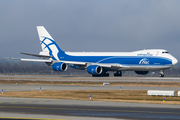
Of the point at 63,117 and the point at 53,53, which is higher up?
the point at 53,53

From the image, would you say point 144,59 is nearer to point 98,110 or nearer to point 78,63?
point 78,63

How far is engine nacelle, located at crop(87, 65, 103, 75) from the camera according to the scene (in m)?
78.4

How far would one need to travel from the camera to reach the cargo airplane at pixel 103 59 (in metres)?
75.9

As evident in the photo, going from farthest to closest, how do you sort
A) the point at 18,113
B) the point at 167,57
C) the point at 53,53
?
1. the point at 53,53
2. the point at 167,57
3. the point at 18,113

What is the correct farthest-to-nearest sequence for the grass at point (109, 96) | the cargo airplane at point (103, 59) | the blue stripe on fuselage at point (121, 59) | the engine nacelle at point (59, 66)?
1. the engine nacelle at point (59, 66)
2. the cargo airplane at point (103, 59)
3. the blue stripe on fuselage at point (121, 59)
4. the grass at point (109, 96)

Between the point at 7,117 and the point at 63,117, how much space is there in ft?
11.5

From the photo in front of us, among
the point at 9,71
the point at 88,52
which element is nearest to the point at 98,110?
the point at 88,52

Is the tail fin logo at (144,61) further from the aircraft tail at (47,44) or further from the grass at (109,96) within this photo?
the grass at (109,96)

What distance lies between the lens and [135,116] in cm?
2145

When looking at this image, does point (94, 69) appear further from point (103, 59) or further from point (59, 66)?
point (59, 66)

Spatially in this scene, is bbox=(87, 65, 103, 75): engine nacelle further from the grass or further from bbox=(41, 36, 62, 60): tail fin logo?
the grass

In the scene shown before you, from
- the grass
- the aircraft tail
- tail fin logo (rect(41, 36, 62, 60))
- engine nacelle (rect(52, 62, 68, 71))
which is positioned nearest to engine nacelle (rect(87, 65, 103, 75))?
engine nacelle (rect(52, 62, 68, 71))

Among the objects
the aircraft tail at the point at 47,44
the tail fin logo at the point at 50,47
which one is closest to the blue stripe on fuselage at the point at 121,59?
the tail fin logo at the point at 50,47

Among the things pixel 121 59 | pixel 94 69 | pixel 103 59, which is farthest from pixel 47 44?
pixel 121 59
